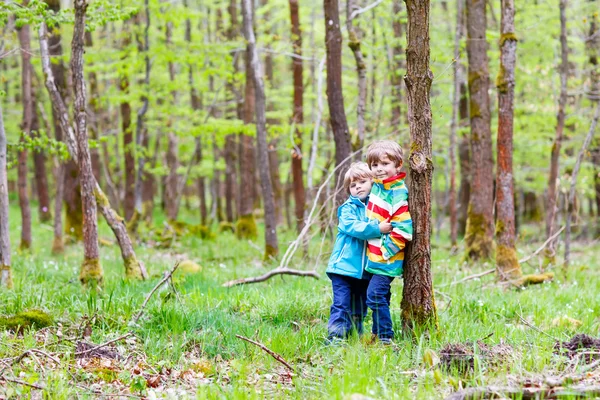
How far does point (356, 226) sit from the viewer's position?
4918 mm

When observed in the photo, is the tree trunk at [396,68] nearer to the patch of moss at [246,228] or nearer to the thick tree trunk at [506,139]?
the patch of moss at [246,228]

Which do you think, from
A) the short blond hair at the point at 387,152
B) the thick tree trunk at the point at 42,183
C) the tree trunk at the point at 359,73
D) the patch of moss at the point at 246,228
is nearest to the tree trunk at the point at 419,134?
the short blond hair at the point at 387,152

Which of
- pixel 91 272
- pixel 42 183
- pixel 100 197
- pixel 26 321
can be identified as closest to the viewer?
pixel 26 321

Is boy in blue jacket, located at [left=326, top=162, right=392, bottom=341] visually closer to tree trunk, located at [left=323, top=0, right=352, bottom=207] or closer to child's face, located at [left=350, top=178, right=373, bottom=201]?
child's face, located at [left=350, top=178, right=373, bottom=201]

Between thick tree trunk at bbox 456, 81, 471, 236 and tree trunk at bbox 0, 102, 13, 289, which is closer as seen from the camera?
tree trunk at bbox 0, 102, 13, 289

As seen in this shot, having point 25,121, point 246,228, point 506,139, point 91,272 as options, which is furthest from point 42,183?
point 506,139

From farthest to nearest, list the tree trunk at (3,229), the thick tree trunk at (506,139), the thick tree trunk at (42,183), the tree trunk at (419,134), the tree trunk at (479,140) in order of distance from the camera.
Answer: the thick tree trunk at (42,183) < the tree trunk at (479,140) < the thick tree trunk at (506,139) < the tree trunk at (3,229) < the tree trunk at (419,134)

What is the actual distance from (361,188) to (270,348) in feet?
5.26

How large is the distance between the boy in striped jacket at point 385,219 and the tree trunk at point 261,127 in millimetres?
6896

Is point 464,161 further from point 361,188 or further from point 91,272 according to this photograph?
point 361,188

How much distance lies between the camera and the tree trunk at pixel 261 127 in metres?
11.6

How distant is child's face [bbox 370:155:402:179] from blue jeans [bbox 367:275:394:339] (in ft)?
2.82

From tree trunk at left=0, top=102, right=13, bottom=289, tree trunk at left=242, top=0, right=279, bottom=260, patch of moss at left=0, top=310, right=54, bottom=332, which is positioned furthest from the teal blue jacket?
tree trunk at left=242, top=0, right=279, bottom=260

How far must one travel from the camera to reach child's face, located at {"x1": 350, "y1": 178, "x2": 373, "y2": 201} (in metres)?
5.21
